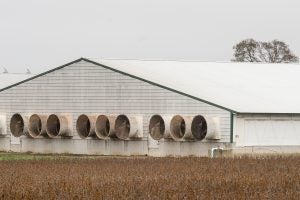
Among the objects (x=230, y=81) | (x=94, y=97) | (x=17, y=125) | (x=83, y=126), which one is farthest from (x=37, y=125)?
(x=230, y=81)

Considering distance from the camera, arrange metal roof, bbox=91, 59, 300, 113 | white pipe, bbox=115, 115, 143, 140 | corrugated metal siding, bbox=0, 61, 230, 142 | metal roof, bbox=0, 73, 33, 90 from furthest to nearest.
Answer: metal roof, bbox=0, 73, 33, 90
white pipe, bbox=115, 115, 143, 140
metal roof, bbox=91, 59, 300, 113
corrugated metal siding, bbox=0, 61, 230, 142

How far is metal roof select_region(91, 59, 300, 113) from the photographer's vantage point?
1892 inches

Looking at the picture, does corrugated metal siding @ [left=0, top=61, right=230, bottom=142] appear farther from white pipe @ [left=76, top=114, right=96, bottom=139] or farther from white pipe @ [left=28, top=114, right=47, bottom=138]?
white pipe @ [left=28, top=114, right=47, bottom=138]

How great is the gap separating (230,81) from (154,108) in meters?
5.94

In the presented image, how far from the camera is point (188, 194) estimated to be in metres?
20.0

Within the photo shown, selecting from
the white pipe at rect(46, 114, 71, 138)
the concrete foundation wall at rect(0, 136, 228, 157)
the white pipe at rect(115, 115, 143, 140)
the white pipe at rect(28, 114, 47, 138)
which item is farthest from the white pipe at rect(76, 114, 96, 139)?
the white pipe at rect(28, 114, 47, 138)

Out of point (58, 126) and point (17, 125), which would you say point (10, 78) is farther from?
point (58, 126)

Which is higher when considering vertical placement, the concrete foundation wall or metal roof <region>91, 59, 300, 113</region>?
metal roof <region>91, 59, 300, 113</region>

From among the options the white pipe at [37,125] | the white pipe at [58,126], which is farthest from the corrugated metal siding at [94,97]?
the white pipe at [37,125]

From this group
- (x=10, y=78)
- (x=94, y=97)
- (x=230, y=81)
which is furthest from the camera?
(x=10, y=78)

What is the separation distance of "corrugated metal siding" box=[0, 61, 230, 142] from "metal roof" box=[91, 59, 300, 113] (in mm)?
515

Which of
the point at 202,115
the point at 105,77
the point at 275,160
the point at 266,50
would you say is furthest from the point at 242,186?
the point at 266,50

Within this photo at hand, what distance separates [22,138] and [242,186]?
1260 inches

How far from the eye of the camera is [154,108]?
1919 inches
